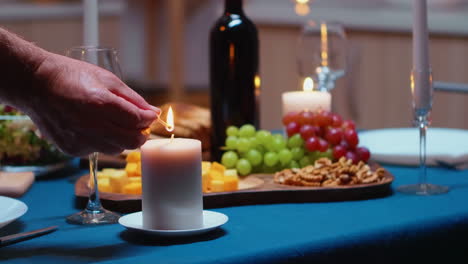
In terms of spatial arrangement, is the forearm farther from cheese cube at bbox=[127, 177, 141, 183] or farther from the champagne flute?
the champagne flute

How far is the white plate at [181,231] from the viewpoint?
82 cm

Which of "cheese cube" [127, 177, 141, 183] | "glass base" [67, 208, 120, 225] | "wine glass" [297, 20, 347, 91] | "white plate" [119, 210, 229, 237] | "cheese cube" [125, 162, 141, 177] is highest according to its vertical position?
"wine glass" [297, 20, 347, 91]

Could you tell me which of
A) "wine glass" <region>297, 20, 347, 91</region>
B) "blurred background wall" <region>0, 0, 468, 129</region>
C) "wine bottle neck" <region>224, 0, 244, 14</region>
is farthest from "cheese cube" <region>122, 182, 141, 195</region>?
"blurred background wall" <region>0, 0, 468, 129</region>

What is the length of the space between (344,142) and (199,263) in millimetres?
599

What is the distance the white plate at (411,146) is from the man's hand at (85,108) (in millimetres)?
711

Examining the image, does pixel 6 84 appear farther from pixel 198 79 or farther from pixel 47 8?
pixel 47 8

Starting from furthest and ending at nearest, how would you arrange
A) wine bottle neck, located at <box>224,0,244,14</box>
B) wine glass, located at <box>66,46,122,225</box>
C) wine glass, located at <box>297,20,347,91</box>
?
→ wine glass, located at <box>297,20,347,91</box> < wine bottle neck, located at <box>224,0,244,14</box> < wine glass, located at <box>66,46,122,225</box>

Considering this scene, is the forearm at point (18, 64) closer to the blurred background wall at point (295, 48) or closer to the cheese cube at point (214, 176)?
the cheese cube at point (214, 176)

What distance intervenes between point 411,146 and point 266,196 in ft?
1.76

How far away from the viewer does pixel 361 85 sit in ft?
11.7

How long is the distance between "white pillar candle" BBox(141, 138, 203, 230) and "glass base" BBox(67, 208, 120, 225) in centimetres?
12

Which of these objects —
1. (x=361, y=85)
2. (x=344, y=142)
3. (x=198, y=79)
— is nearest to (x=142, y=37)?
(x=198, y=79)

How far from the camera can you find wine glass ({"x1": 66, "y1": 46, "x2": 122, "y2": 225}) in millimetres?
921

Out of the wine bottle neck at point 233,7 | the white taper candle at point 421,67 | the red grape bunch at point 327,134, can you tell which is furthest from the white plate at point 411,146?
the wine bottle neck at point 233,7
